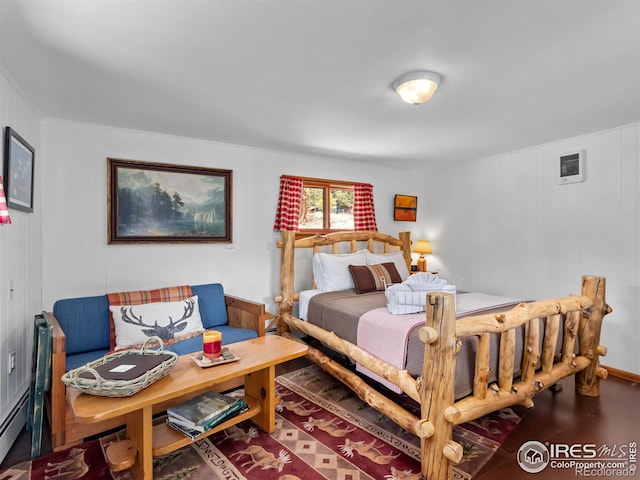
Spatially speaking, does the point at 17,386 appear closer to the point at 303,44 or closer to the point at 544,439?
the point at 303,44

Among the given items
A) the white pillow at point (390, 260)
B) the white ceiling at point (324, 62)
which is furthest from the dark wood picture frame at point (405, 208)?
the white ceiling at point (324, 62)

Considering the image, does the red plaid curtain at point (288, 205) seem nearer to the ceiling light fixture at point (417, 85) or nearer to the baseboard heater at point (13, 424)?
the ceiling light fixture at point (417, 85)

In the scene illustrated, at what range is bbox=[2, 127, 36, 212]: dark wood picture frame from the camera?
2.23 metres

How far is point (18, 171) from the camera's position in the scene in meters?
2.42

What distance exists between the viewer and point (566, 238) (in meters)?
3.79

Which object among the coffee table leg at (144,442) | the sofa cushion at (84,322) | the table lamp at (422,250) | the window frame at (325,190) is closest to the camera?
the coffee table leg at (144,442)

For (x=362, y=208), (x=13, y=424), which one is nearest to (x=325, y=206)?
(x=362, y=208)

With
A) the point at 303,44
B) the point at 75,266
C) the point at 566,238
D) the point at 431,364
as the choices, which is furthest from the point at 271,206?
the point at 566,238

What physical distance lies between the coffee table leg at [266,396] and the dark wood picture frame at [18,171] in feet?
6.39

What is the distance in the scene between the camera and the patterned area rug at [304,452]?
6.61 ft

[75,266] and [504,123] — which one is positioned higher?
[504,123]

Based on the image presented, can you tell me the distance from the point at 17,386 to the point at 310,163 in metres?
3.50
